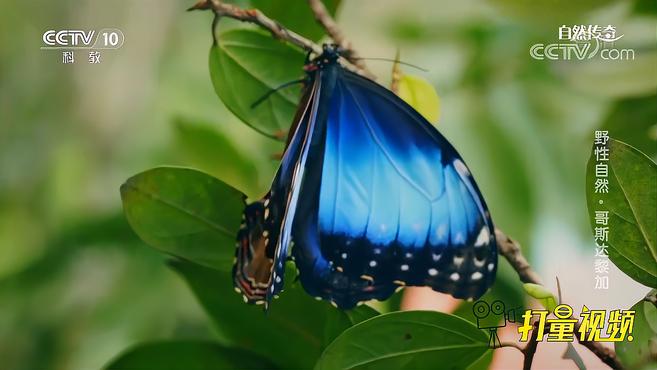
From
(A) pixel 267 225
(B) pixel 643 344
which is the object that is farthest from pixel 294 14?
(B) pixel 643 344

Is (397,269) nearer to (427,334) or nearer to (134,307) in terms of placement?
(427,334)

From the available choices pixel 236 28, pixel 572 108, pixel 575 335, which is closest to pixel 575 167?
pixel 572 108

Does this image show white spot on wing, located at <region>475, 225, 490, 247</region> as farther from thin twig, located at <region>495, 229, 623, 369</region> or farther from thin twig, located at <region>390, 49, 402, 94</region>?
thin twig, located at <region>390, 49, 402, 94</region>

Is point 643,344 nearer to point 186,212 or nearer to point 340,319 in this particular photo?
point 340,319

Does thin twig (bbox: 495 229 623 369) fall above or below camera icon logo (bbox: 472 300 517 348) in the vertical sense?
above

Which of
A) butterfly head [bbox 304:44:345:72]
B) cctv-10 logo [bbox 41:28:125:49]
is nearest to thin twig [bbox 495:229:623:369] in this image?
butterfly head [bbox 304:44:345:72]
